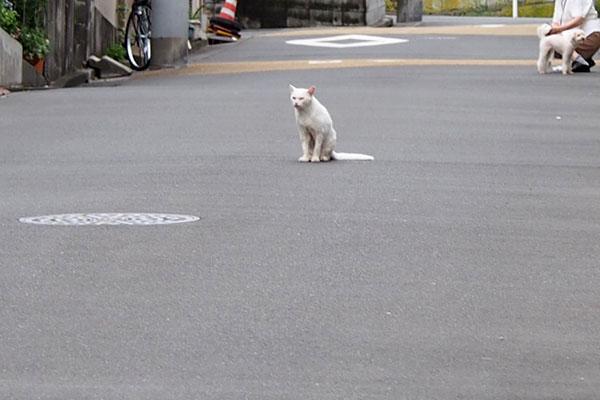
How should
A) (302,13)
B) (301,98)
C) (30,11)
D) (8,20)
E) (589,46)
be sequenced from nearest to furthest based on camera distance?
(301,98)
(8,20)
(30,11)
(589,46)
(302,13)

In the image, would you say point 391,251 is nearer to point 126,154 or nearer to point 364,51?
point 126,154

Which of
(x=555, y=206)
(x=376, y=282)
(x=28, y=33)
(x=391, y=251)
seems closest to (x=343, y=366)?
(x=376, y=282)

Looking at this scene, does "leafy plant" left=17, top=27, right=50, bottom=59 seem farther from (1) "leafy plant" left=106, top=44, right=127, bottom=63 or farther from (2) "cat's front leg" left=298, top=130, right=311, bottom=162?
(2) "cat's front leg" left=298, top=130, right=311, bottom=162

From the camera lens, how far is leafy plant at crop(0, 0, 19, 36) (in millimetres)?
21094

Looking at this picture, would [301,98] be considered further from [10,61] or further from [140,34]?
[140,34]

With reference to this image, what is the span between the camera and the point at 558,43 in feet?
71.8

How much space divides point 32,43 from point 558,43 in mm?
7605

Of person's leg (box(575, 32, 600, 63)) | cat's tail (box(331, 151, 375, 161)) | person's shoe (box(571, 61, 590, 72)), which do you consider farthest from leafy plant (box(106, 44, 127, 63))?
cat's tail (box(331, 151, 375, 161))

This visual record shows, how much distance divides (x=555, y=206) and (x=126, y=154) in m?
4.33

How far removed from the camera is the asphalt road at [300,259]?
254 inches

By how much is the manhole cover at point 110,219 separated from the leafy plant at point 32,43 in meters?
11.8

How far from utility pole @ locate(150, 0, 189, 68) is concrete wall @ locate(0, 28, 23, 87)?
4.23m

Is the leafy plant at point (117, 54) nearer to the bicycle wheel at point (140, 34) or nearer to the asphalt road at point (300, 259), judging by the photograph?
the bicycle wheel at point (140, 34)

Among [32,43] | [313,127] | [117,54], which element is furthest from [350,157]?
[117,54]
